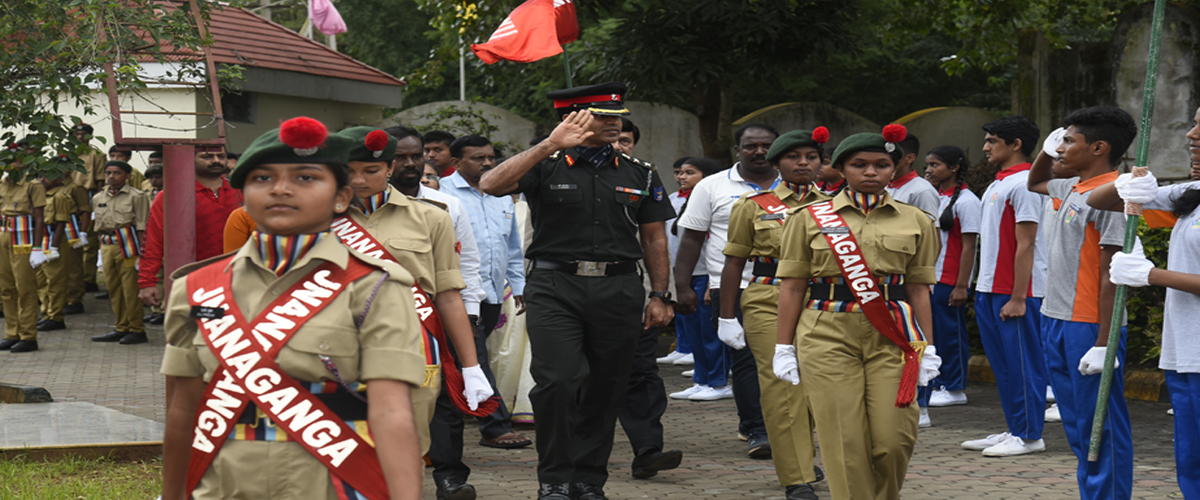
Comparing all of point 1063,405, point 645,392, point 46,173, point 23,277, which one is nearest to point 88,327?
point 23,277

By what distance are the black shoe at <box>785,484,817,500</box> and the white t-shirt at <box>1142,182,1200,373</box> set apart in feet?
6.24

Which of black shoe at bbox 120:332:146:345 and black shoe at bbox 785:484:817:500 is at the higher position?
black shoe at bbox 785:484:817:500

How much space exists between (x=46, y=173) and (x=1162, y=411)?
8.33m

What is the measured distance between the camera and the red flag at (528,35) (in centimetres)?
869

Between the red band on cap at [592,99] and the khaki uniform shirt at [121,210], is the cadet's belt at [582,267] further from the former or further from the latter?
the khaki uniform shirt at [121,210]

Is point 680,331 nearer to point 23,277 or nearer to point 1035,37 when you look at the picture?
point 1035,37

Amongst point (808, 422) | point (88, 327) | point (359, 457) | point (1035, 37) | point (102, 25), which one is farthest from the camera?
point (88, 327)

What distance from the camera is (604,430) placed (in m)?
6.01

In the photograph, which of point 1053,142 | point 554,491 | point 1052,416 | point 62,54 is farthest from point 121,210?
point 1053,142

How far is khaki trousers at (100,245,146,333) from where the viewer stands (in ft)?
44.5

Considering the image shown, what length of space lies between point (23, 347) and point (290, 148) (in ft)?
37.7

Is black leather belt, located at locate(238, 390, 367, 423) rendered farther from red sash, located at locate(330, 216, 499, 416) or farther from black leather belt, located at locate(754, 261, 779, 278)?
black leather belt, located at locate(754, 261, 779, 278)

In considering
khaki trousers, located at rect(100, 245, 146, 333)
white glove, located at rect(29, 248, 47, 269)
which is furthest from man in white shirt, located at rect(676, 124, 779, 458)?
white glove, located at rect(29, 248, 47, 269)

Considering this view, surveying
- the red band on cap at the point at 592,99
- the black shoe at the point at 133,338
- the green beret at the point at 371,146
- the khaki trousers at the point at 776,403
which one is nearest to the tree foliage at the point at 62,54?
the green beret at the point at 371,146
